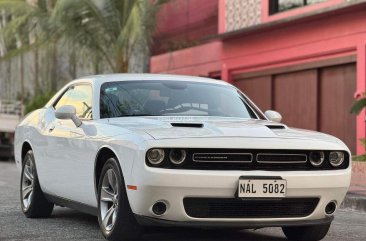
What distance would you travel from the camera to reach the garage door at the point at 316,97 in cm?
1662

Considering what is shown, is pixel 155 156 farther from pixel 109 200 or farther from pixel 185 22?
pixel 185 22

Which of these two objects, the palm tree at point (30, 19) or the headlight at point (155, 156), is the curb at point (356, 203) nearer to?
the headlight at point (155, 156)

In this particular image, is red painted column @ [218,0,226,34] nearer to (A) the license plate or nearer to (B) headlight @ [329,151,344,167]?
(B) headlight @ [329,151,344,167]

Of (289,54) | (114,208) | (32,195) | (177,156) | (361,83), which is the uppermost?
(289,54)

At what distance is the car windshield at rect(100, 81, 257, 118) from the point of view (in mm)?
6891

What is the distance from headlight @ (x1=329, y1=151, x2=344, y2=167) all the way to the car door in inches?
76.0

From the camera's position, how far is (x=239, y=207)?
580 cm

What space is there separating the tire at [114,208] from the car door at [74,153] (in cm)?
27

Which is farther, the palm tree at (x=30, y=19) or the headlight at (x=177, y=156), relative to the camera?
the palm tree at (x=30, y=19)

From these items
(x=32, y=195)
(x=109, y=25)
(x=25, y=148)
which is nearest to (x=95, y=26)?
(x=109, y=25)

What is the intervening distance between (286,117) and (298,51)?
6.00 feet

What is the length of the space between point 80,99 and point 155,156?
2.10 metres

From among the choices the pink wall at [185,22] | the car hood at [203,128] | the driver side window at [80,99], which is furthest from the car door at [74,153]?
the pink wall at [185,22]

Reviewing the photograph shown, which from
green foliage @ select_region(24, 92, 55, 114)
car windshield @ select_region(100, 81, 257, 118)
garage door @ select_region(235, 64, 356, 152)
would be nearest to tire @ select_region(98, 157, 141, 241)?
car windshield @ select_region(100, 81, 257, 118)
